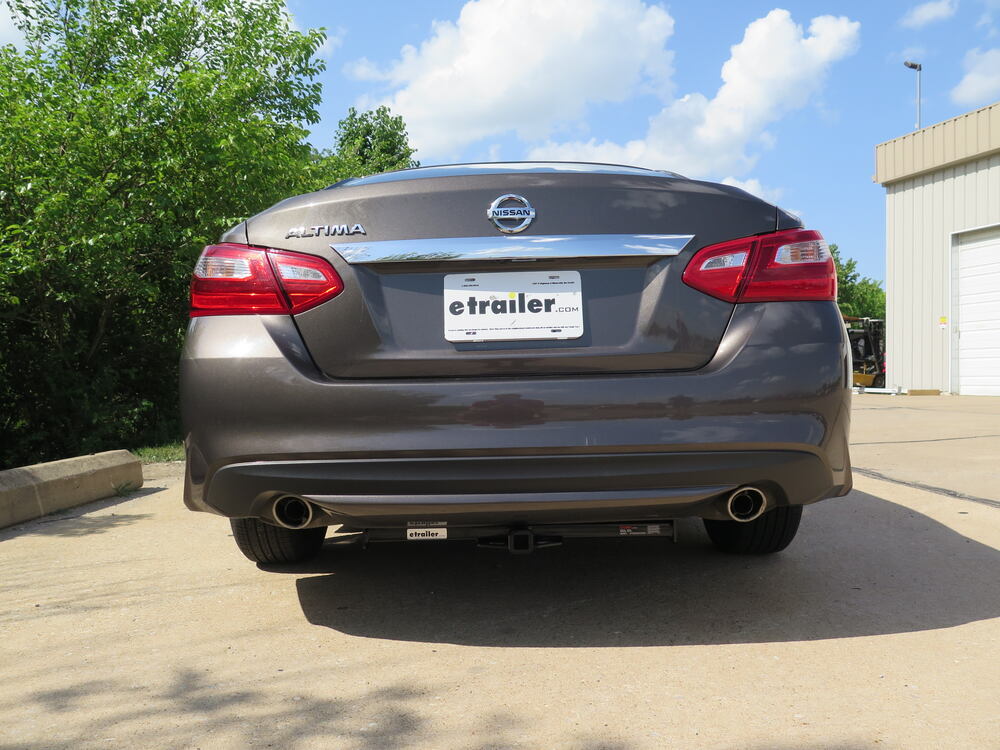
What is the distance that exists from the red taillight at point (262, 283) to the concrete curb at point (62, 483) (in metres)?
2.73

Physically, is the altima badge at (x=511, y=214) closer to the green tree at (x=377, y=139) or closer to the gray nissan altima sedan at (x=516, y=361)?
the gray nissan altima sedan at (x=516, y=361)

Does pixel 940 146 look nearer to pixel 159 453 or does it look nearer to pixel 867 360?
pixel 867 360

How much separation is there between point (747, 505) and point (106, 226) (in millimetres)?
7169

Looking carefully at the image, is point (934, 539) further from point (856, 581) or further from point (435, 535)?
point (435, 535)

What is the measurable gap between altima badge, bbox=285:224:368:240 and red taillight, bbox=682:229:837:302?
0.90 meters

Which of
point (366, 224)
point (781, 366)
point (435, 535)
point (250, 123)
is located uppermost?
point (250, 123)

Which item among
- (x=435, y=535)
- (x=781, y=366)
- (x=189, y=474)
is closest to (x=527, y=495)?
(x=435, y=535)

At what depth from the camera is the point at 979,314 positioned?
57.9 ft

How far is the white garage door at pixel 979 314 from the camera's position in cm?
1720

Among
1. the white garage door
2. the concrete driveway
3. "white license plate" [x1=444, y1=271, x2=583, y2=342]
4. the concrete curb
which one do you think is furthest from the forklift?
"white license plate" [x1=444, y1=271, x2=583, y2=342]

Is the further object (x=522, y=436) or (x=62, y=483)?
(x=62, y=483)

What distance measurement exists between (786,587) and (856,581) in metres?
0.28

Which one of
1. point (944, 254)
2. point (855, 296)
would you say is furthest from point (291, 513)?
point (855, 296)

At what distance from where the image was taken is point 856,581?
314 centimetres
